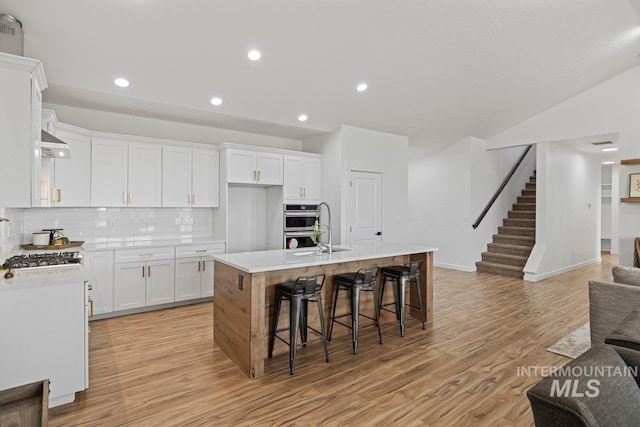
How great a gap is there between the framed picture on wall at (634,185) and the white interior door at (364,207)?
4141 mm

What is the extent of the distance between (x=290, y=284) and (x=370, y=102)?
344 cm

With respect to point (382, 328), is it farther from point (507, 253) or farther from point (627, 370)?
point (507, 253)

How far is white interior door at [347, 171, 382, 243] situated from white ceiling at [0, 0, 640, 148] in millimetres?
986

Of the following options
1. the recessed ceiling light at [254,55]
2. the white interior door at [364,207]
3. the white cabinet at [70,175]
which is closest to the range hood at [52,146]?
the white cabinet at [70,175]

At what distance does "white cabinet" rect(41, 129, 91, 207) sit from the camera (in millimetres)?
4029

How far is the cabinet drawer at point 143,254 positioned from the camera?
4465 mm

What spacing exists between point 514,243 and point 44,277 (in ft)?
27.0

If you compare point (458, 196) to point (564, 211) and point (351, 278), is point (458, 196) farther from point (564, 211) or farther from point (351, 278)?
point (351, 278)

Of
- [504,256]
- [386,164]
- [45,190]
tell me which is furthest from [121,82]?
[504,256]

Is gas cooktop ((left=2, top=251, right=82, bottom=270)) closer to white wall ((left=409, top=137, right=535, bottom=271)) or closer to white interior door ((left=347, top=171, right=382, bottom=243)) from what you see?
white interior door ((left=347, top=171, right=382, bottom=243))

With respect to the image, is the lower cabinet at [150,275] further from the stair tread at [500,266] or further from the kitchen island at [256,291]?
the stair tread at [500,266]

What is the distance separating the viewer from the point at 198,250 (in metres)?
5.01

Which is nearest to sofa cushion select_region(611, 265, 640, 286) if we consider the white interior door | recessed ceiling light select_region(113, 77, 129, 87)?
the white interior door

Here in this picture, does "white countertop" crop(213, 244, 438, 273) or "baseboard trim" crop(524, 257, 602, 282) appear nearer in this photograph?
"white countertop" crop(213, 244, 438, 273)
